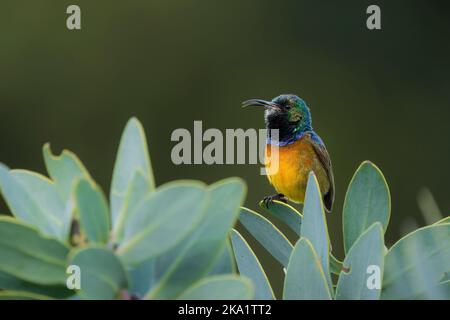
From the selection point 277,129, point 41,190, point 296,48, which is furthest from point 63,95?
point 41,190

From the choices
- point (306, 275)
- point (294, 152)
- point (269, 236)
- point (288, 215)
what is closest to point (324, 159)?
point (294, 152)

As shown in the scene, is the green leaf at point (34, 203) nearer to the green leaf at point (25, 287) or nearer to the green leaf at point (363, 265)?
the green leaf at point (25, 287)

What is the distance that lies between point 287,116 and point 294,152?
10cm

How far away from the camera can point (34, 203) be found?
0.46m

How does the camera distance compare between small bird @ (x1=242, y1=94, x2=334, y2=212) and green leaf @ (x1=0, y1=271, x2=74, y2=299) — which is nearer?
green leaf @ (x1=0, y1=271, x2=74, y2=299)

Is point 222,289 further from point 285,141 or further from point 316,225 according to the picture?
point 285,141

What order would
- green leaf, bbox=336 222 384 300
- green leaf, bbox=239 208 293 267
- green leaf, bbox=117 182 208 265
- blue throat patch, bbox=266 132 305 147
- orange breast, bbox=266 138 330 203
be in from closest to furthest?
green leaf, bbox=117 182 208 265 < green leaf, bbox=336 222 384 300 < green leaf, bbox=239 208 293 267 < orange breast, bbox=266 138 330 203 < blue throat patch, bbox=266 132 305 147

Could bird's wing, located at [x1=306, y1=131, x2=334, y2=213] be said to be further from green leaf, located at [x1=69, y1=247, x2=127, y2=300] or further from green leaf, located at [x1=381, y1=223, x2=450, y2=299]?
green leaf, located at [x1=69, y1=247, x2=127, y2=300]

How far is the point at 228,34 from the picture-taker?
5.07 metres

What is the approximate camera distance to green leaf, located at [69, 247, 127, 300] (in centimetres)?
40

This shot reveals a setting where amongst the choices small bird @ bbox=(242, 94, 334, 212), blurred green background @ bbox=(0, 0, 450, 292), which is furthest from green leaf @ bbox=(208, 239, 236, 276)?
blurred green background @ bbox=(0, 0, 450, 292)

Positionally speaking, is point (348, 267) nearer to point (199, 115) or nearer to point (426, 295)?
point (426, 295)

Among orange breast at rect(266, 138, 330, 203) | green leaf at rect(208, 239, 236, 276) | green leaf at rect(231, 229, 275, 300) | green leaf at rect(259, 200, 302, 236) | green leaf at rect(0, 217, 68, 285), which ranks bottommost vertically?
orange breast at rect(266, 138, 330, 203)

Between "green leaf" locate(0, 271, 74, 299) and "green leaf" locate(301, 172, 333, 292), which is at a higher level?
"green leaf" locate(301, 172, 333, 292)
